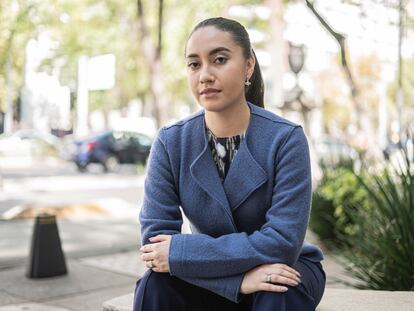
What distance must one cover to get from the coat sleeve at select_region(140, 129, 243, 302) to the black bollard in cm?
343

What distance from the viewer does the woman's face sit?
2.32 meters

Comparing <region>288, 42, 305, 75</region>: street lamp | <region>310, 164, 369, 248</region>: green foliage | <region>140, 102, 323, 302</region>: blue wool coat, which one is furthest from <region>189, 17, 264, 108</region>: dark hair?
<region>288, 42, 305, 75</region>: street lamp

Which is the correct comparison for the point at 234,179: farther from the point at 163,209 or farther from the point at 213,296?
the point at 213,296

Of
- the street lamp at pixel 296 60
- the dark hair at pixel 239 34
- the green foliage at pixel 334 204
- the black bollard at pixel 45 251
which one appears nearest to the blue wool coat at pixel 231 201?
the dark hair at pixel 239 34

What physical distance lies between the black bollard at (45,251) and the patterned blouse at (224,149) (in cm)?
356

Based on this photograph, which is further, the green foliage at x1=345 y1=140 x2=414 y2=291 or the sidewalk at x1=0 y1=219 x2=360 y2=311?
the sidewalk at x1=0 y1=219 x2=360 y2=311

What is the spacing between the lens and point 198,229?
7.85 feet

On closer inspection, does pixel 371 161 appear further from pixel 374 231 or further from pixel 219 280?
pixel 219 280

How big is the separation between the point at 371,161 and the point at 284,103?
180 inches

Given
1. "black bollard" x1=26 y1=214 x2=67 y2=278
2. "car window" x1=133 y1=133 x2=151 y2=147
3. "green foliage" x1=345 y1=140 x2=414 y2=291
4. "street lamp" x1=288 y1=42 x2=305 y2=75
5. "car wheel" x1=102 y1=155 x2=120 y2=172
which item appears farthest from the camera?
"car window" x1=133 y1=133 x2=151 y2=147

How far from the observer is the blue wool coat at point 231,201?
2176 mm

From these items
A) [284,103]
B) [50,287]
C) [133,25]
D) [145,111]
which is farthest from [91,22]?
[145,111]

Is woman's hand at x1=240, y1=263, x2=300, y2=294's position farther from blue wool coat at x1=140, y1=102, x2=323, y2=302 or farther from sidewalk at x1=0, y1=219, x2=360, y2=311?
sidewalk at x1=0, y1=219, x2=360, y2=311

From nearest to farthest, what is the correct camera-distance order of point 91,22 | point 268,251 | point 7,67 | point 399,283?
1. point 268,251
2. point 399,283
3. point 7,67
4. point 91,22
